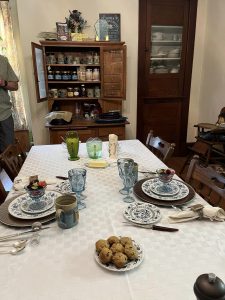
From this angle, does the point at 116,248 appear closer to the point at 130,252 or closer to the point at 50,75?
the point at 130,252

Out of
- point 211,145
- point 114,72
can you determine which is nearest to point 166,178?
point 211,145

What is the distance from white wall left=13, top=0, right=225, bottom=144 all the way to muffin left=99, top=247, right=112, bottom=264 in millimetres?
2887

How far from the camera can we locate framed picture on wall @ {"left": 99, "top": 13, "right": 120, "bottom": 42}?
321cm

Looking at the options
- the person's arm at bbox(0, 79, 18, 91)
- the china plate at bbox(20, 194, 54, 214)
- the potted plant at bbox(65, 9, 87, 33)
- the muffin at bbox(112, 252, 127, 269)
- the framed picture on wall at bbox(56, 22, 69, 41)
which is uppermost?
the potted plant at bbox(65, 9, 87, 33)

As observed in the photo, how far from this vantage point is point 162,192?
1220 millimetres

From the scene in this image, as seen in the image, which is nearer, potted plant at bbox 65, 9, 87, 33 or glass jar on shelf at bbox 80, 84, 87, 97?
potted plant at bbox 65, 9, 87, 33

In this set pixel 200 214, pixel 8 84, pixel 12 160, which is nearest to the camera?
pixel 200 214

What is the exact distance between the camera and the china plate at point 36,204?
3.51 ft

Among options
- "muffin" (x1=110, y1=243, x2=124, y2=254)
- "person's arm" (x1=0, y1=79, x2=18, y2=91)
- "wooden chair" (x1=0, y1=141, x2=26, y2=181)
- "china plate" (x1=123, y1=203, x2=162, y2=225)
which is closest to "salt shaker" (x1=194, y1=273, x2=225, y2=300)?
"muffin" (x1=110, y1=243, x2=124, y2=254)

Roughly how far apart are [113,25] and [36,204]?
9.18 ft

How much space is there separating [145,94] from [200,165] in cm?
244

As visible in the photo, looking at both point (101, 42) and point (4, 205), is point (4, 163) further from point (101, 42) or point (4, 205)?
point (101, 42)

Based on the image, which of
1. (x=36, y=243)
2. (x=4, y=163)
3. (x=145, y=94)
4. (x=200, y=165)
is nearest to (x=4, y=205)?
(x=36, y=243)

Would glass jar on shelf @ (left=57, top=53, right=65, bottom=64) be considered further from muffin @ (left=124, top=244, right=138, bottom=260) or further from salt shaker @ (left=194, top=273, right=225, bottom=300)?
salt shaker @ (left=194, top=273, right=225, bottom=300)
